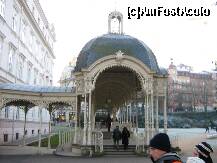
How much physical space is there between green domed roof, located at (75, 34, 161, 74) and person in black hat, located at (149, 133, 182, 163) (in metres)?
19.5

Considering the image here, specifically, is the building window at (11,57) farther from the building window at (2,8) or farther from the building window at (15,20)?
the building window at (2,8)

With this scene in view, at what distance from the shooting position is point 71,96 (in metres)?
26.3

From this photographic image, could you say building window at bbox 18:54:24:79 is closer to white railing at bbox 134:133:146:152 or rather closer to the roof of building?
the roof of building

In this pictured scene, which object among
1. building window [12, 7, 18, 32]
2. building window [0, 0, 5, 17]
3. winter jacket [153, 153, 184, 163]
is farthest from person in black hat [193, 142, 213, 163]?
building window [12, 7, 18, 32]

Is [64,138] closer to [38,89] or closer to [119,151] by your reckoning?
[38,89]

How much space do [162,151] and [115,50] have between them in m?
20.1

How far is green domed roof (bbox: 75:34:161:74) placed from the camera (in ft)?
79.8

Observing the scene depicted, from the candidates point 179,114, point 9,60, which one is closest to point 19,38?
point 9,60

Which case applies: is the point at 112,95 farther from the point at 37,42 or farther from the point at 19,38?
the point at 37,42

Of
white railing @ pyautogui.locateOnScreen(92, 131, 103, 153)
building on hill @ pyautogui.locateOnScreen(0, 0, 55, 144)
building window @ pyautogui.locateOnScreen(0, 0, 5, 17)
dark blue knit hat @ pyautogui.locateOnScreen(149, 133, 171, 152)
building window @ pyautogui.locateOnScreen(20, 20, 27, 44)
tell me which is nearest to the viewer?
dark blue knit hat @ pyautogui.locateOnScreen(149, 133, 171, 152)

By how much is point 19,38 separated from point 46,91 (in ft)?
48.6

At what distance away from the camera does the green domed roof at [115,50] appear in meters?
24.3

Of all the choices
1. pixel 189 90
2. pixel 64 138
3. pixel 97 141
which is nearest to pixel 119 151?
pixel 97 141

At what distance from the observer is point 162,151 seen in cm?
442
